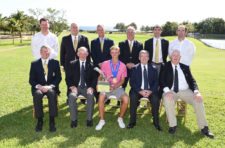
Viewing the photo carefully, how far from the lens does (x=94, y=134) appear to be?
5953mm

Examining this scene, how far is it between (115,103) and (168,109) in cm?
236

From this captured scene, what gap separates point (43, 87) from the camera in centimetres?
635

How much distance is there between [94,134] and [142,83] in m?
1.52

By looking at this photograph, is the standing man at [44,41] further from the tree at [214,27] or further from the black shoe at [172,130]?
the tree at [214,27]

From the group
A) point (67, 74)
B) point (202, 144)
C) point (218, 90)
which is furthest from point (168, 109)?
point (218, 90)

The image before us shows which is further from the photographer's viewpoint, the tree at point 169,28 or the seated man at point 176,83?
the tree at point 169,28

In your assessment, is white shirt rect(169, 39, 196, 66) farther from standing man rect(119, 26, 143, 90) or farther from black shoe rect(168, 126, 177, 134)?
black shoe rect(168, 126, 177, 134)

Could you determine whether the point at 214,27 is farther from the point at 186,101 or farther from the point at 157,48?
the point at 186,101

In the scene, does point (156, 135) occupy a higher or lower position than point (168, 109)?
lower

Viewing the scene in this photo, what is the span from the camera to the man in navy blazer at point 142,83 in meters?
6.38

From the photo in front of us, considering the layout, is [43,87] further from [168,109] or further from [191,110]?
[191,110]

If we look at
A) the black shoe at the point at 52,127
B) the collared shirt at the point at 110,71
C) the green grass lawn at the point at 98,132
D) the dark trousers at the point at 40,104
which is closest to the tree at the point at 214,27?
the green grass lawn at the point at 98,132

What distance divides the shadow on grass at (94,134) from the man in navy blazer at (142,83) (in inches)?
13.8

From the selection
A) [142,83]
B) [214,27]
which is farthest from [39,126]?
[214,27]
